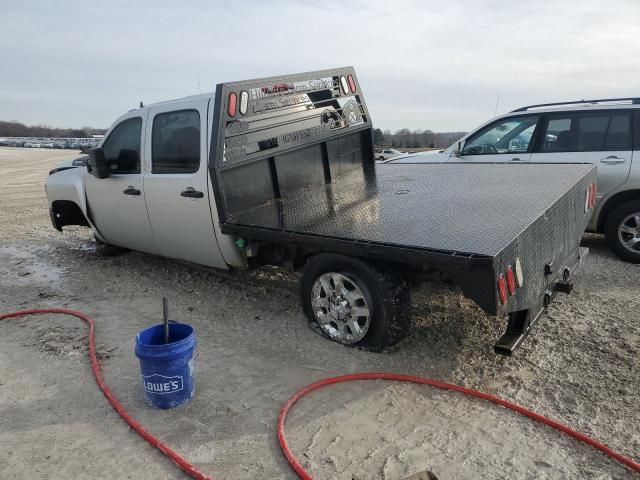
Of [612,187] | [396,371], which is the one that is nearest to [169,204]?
[396,371]

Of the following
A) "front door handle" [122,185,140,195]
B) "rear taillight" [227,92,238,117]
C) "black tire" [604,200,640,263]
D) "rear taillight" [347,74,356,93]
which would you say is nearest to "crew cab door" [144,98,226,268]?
"front door handle" [122,185,140,195]

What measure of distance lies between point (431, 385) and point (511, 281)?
35.6 inches

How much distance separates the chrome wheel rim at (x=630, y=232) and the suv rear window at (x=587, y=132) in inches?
31.7

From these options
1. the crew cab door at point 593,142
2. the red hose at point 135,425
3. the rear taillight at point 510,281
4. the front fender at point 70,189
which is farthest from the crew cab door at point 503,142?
the red hose at point 135,425

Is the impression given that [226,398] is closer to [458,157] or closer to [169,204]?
[169,204]

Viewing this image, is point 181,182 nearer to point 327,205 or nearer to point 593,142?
point 327,205

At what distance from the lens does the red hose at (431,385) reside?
2.71m

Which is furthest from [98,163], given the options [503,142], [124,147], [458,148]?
[503,142]

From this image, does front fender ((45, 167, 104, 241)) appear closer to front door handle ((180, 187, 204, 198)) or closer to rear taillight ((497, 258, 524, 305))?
front door handle ((180, 187, 204, 198))

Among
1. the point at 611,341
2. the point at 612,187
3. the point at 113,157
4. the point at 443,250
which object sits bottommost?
the point at 611,341

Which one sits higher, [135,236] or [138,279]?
[135,236]

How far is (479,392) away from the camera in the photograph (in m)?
3.34

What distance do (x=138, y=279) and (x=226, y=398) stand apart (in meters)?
3.06

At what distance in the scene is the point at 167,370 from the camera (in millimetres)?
3232
